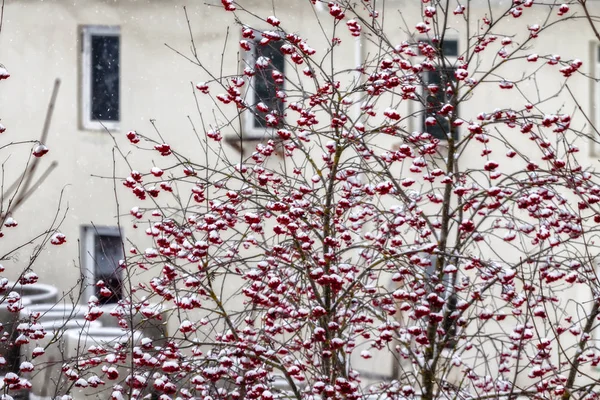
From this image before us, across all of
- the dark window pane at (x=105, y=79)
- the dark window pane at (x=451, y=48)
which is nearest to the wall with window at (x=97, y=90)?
the dark window pane at (x=105, y=79)

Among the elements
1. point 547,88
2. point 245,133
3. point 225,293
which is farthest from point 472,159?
point 225,293

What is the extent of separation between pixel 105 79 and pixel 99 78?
0.26ft

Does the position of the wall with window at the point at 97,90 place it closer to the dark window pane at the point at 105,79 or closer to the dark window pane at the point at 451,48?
the dark window pane at the point at 105,79

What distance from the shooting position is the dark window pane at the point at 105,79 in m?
11.8

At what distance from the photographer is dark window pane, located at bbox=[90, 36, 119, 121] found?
463 inches

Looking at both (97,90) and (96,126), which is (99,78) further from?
(96,126)

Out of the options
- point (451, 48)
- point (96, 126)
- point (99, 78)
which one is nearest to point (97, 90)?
point (99, 78)

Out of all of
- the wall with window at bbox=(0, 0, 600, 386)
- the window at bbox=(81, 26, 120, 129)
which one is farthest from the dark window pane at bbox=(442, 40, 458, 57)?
the window at bbox=(81, 26, 120, 129)

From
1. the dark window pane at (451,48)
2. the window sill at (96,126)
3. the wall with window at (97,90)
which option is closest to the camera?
the dark window pane at (451,48)

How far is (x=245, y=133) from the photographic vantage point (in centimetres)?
1092

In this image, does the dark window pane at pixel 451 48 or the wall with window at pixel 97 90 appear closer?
the dark window pane at pixel 451 48

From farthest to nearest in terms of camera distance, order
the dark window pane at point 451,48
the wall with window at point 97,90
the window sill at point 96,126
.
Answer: the window sill at point 96,126 → the wall with window at point 97,90 → the dark window pane at point 451,48

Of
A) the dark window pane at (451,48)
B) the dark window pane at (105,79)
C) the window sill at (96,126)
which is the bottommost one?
the window sill at (96,126)

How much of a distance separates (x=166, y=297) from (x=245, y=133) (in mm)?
5820
